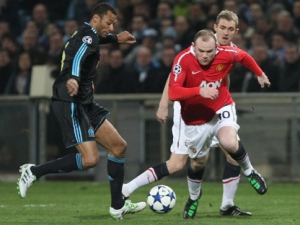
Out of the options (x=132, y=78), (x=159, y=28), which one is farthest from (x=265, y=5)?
(x=132, y=78)

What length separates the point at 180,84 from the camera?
984cm

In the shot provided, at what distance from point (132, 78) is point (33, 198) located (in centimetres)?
432

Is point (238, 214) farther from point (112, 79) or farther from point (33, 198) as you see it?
→ point (112, 79)

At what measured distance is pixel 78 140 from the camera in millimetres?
10078

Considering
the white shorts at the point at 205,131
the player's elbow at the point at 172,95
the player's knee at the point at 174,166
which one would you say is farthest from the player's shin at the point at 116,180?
the player's elbow at the point at 172,95

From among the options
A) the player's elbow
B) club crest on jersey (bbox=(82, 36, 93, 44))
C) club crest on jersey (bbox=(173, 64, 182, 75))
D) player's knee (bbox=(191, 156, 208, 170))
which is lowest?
player's knee (bbox=(191, 156, 208, 170))

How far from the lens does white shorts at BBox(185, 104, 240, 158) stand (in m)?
10.3

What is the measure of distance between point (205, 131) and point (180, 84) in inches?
28.0

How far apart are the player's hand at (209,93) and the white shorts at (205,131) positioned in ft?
2.95

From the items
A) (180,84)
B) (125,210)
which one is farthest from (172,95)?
(125,210)

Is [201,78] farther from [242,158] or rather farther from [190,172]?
[190,172]

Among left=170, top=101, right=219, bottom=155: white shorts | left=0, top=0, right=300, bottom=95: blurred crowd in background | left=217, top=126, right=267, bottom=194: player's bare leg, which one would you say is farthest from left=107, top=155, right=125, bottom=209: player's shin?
left=0, top=0, right=300, bottom=95: blurred crowd in background

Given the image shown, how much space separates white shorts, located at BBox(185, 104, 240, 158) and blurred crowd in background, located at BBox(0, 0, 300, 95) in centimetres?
616

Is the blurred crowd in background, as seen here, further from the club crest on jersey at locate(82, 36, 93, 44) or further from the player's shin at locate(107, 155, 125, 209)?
the club crest on jersey at locate(82, 36, 93, 44)
